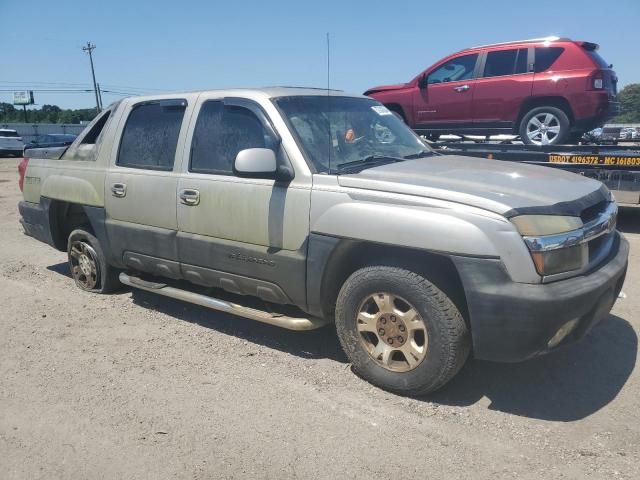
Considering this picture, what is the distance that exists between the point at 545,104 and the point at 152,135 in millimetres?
6263

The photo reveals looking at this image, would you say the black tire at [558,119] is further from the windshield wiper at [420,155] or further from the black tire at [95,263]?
the black tire at [95,263]

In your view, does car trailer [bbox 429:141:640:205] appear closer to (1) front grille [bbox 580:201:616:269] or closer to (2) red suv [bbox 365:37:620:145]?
(2) red suv [bbox 365:37:620:145]

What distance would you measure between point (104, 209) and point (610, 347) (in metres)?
4.24

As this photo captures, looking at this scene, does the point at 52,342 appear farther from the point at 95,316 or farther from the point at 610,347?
the point at 610,347

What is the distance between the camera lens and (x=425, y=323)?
10.4ft

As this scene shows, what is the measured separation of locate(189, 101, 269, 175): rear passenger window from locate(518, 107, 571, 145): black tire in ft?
19.5

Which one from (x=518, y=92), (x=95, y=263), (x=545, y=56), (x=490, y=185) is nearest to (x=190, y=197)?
(x=95, y=263)

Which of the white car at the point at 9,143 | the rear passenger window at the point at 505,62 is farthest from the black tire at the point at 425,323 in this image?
the white car at the point at 9,143

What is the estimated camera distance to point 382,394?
3.43m

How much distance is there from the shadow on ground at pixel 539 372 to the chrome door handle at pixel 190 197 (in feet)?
3.62

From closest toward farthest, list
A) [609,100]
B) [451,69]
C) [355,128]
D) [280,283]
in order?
[280,283], [355,128], [609,100], [451,69]

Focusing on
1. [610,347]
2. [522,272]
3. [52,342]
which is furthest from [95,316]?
[610,347]

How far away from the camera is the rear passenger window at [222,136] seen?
3.98 meters

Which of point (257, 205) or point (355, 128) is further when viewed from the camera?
point (355, 128)
